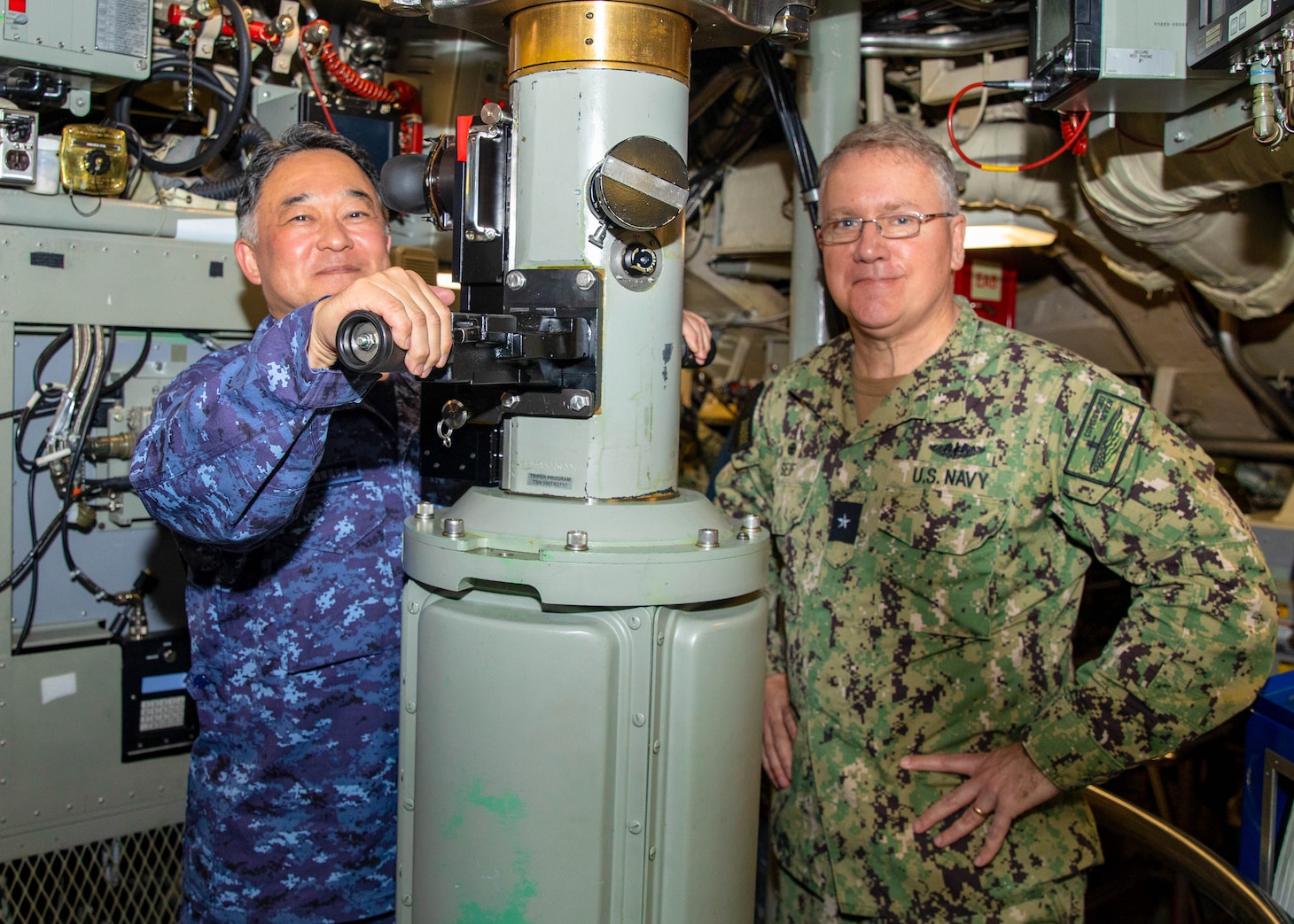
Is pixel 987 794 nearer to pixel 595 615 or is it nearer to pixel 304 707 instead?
pixel 595 615

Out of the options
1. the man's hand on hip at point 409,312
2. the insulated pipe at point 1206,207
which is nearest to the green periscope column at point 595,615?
the man's hand on hip at point 409,312

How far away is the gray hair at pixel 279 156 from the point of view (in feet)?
5.77

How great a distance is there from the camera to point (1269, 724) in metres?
1.91

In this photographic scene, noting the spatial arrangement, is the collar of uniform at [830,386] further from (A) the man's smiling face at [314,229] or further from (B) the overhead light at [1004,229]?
(B) the overhead light at [1004,229]

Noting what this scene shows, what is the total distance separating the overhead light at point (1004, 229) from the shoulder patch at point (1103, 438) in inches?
49.3

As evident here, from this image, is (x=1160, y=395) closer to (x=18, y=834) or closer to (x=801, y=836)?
(x=801, y=836)

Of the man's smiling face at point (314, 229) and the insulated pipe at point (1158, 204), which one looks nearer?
the man's smiling face at point (314, 229)

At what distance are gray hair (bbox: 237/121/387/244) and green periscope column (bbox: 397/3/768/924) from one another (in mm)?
748

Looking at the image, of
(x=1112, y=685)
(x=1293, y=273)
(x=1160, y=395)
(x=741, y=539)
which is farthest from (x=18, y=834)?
(x=1160, y=395)

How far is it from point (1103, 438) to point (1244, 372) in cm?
202

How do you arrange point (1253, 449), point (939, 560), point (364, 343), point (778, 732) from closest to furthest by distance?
point (364, 343) < point (939, 560) < point (778, 732) < point (1253, 449)

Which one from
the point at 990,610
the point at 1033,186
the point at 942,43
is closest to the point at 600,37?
the point at 990,610

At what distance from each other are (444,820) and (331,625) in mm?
649

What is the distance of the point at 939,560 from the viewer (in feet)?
5.70
